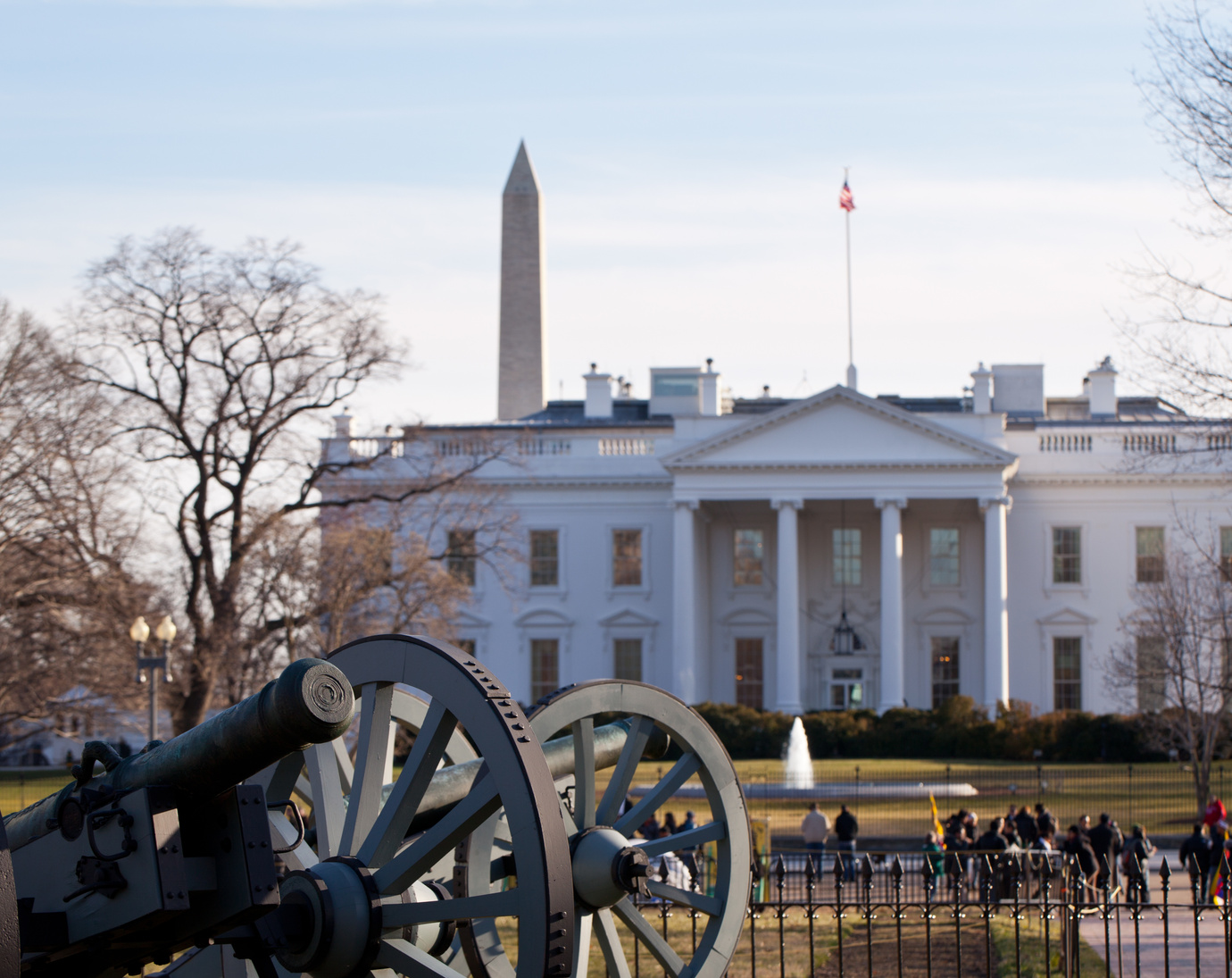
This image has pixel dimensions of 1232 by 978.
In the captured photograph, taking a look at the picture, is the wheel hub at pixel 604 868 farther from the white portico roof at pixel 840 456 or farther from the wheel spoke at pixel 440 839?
the white portico roof at pixel 840 456

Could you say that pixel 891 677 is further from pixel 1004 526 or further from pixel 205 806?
pixel 205 806

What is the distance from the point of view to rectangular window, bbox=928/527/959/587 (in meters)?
50.7

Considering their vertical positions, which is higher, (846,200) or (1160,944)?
(846,200)

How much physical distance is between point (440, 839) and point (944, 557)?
4685cm

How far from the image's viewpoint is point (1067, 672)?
164 ft

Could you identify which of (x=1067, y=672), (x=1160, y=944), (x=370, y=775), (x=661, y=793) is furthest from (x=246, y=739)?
(x=1067, y=672)

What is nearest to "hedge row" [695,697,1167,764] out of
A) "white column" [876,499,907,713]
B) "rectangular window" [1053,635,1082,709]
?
"white column" [876,499,907,713]

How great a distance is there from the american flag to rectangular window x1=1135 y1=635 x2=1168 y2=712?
1657 cm

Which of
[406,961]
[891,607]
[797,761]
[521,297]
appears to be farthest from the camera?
[521,297]

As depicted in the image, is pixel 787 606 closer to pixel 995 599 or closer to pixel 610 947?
pixel 995 599

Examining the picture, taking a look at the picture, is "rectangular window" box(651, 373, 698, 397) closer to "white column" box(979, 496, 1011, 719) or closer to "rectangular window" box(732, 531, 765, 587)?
"rectangular window" box(732, 531, 765, 587)

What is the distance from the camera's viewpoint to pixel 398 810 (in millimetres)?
5816

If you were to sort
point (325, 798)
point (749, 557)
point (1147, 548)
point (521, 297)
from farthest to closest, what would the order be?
point (521, 297) → point (749, 557) → point (1147, 548) → point (325, 798)

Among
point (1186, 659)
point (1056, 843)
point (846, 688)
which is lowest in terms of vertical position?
point (1056, 843)
